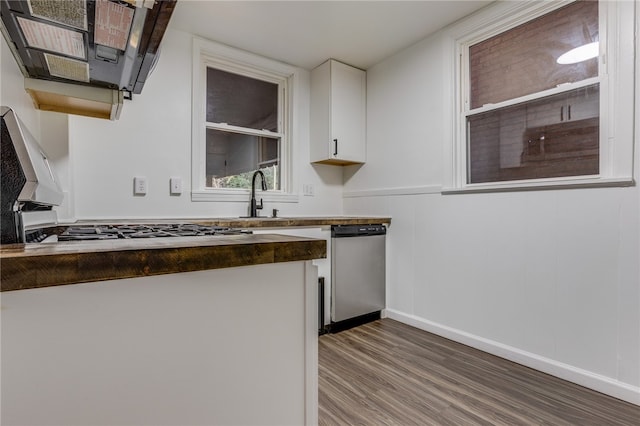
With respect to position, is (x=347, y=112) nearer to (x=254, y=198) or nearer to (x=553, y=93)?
(x=254, y=198)

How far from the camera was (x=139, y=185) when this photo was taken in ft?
7.61

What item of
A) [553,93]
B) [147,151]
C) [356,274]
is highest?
[553,93]

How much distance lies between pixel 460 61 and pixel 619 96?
107cm

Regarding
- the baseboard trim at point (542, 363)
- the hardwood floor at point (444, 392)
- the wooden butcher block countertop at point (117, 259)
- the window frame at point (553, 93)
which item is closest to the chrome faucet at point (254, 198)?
the hardwood floor at point (444, 392)

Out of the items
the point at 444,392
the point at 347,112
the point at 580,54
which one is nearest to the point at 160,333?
the point at 444,392

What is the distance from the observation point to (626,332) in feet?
5.39

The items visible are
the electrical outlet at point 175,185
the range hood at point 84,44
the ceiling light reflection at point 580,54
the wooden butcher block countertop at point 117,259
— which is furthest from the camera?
the electrical outlet at point 175,185

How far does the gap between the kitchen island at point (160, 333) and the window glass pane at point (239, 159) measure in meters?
2.22

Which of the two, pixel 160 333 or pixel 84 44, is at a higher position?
pixel 84 44

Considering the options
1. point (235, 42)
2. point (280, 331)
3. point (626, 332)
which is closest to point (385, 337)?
point (626, 332)

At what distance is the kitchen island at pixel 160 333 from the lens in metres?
0.49

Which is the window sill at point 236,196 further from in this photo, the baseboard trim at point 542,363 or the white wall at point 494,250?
the baseboard trim at point 542,363

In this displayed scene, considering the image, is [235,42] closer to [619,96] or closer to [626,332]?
[619,96]

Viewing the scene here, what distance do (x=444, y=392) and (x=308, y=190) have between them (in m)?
2.07
